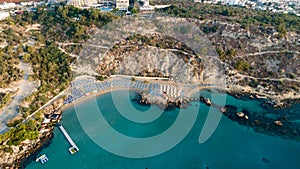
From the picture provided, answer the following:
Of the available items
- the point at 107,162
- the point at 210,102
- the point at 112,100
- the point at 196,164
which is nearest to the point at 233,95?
the point at 210,102

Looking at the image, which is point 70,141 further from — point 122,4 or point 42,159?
point 122,4

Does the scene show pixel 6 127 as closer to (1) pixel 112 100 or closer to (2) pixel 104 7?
(1) pixel 112 100

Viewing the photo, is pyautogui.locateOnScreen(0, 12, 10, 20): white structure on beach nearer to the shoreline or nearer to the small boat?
the shoreline

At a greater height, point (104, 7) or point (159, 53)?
point (104, 7)

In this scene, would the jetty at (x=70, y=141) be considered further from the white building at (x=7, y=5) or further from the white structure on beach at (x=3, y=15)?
the white building at (x=7, y=5)

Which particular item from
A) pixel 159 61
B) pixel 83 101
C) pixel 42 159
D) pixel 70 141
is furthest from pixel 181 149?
pixel 159 61

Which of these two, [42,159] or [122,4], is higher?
[122,4]

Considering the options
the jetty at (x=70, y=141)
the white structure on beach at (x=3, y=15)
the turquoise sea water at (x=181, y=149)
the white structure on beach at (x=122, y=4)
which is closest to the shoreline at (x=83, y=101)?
the turquoise sea water at (x=181, y=149)

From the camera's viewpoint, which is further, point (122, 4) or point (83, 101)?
point (122, 4)
